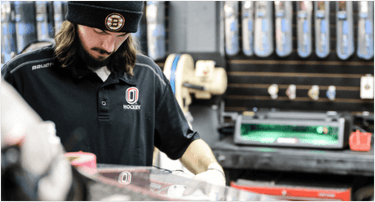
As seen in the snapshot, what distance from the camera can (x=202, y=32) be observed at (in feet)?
11.0

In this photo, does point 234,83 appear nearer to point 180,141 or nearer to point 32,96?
point 180,141

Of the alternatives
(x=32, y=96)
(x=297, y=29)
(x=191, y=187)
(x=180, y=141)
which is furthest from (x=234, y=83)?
(x=191, y=187)

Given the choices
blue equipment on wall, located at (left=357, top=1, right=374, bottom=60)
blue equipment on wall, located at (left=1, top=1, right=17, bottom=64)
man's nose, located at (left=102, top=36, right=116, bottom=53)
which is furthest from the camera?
blue equipment on wall, located at (left=1, top=1, right=17, bottom=64)

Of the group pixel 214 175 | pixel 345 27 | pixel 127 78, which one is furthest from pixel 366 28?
pixel 214 175

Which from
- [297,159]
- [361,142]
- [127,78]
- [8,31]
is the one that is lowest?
[297,159]

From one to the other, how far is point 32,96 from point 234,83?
2.46 m

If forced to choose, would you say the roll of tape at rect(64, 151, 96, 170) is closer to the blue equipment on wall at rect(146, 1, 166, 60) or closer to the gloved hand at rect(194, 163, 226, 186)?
the gloved hand at rect(194, 163, 226, 186)

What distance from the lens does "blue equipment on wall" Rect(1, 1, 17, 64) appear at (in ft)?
12.3

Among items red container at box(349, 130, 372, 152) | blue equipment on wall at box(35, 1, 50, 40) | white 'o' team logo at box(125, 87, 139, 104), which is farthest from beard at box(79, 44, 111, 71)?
blue equipment on wall at box(35, 1, 50, 40)

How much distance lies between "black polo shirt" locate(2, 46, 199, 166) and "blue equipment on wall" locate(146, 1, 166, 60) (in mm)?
1917

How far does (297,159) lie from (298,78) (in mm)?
935

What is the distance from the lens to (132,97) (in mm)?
1406

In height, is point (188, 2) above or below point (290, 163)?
above

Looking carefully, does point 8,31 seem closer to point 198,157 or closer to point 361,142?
point 198,157
